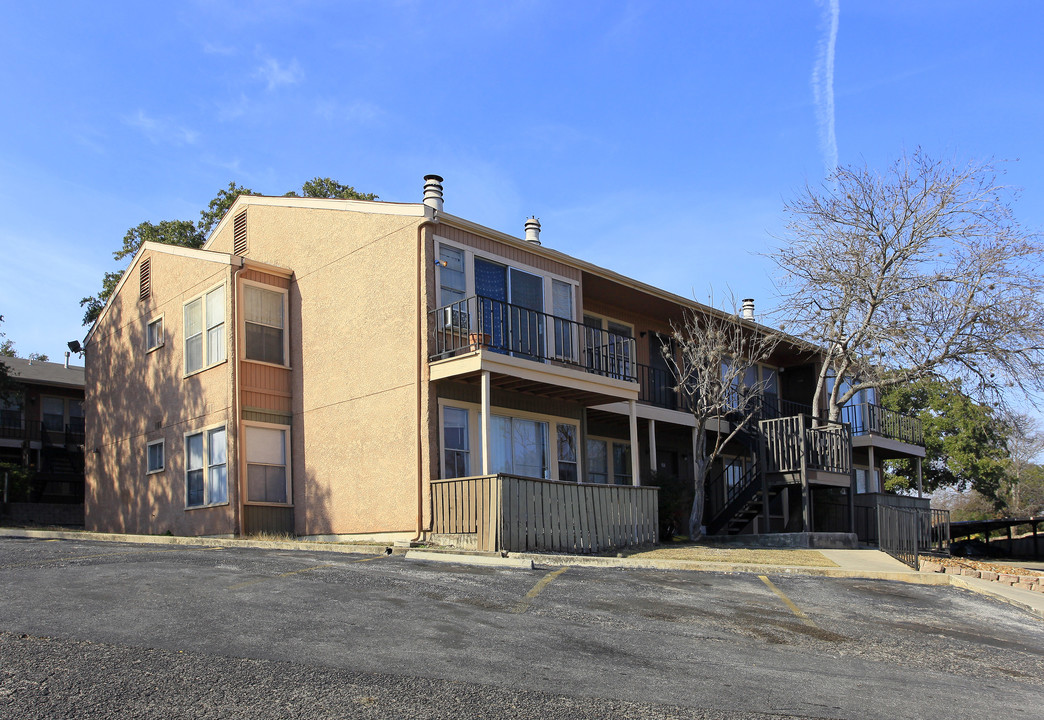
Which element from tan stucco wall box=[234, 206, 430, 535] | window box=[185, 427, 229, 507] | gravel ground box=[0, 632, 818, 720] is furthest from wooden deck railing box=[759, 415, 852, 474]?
gravel ground box=[0, 632, 818, 720]

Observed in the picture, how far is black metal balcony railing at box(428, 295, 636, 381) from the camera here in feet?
52.6

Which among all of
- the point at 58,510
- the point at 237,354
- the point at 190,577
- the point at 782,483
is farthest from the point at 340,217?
the point at 58,510

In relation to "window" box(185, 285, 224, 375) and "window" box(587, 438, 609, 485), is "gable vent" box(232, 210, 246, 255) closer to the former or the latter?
"window" box(185, 285, 224, 375)

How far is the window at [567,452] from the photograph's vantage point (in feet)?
60.6

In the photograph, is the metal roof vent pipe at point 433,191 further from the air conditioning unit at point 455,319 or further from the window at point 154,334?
the window at point 154,334

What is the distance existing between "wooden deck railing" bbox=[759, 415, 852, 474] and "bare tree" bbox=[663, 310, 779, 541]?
0.70m

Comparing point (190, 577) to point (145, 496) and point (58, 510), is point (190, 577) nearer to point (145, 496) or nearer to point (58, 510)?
point (145, 496)

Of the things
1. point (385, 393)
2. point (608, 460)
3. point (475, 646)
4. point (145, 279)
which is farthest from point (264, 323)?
point (475, 646)

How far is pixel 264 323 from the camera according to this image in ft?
61.6

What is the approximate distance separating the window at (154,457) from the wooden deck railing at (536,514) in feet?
26.2

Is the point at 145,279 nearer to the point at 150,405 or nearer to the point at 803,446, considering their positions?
the point at 150,405

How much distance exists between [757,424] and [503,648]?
16.6 m

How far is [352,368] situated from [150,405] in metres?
6.26

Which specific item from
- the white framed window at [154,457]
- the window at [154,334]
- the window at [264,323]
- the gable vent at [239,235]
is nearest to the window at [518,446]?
the window at [264,323]
